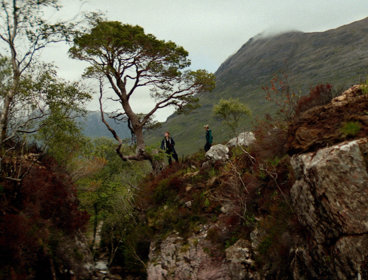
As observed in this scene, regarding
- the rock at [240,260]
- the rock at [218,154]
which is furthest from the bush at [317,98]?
the rock at [218,154]

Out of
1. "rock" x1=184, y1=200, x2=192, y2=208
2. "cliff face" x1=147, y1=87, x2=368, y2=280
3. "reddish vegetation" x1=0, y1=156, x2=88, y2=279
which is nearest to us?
"cliff face" x1=147, y1=87, x2=368, y2=280

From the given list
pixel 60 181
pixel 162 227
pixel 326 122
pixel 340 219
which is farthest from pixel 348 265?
pixel 60 181

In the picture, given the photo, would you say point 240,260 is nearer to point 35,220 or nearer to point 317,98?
point 317,98

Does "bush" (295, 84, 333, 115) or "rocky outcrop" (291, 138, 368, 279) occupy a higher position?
"bush" (295, 84, 333, 115)

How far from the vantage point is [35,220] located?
816 cm

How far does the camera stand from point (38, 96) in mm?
12055

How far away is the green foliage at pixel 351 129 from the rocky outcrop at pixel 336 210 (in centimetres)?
29

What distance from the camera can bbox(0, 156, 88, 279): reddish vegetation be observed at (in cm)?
703

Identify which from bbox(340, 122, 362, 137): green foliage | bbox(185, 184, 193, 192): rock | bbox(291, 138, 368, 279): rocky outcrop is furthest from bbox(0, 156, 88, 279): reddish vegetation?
bbox(340, 122, 362, 137): green foliage

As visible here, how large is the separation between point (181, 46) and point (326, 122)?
51.4 feet

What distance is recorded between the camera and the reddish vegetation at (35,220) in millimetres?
7031

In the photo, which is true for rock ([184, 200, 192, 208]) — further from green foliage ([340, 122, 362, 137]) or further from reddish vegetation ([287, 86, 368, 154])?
green foliage ([340, 122, 362, 137])

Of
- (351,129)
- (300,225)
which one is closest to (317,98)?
(351,129)

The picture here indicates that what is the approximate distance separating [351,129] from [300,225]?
2333 millimetres
